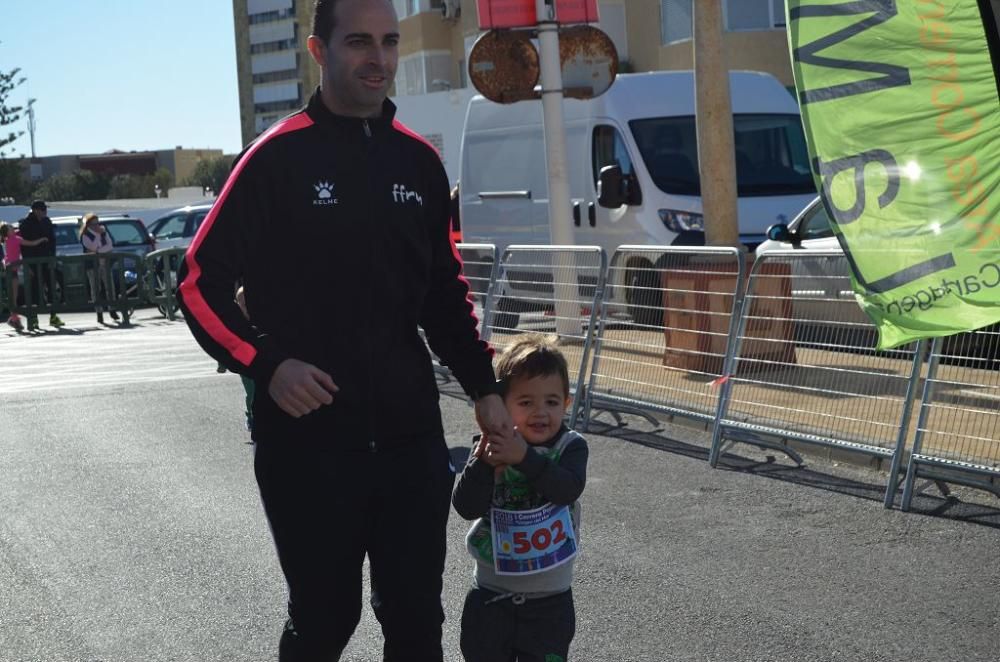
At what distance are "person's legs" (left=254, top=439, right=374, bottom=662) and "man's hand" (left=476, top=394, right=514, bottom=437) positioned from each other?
340mm

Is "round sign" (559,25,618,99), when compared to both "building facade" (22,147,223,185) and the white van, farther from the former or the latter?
"building facade" (22,147,223,185)

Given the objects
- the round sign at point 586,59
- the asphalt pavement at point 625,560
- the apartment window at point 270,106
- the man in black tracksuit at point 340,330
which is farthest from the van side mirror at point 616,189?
the apartment window at point 270,106

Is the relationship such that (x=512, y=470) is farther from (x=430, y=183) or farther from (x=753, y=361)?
(x=753, y=361)

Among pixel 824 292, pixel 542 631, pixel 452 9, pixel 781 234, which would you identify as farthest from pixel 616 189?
pixel 452 9

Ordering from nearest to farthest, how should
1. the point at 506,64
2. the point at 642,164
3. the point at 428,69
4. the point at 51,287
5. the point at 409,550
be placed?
the point at 409,550
the point at 506,64
the point at 642,164
the point at 51,287
the point at 428,69

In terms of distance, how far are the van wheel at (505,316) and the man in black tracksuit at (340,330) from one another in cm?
827

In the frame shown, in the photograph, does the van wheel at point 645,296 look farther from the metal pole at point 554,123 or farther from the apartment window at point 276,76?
the apartment window at point 276,76

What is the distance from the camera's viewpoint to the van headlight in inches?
626

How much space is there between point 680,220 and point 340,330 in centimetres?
1256

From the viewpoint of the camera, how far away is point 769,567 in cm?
652

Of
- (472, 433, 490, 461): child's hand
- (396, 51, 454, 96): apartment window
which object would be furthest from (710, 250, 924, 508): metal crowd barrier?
(396, 51, 454, 96): apartment window

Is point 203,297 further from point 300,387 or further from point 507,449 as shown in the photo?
point 507,449

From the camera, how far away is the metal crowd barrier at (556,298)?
10781mm

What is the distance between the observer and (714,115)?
1315cm
